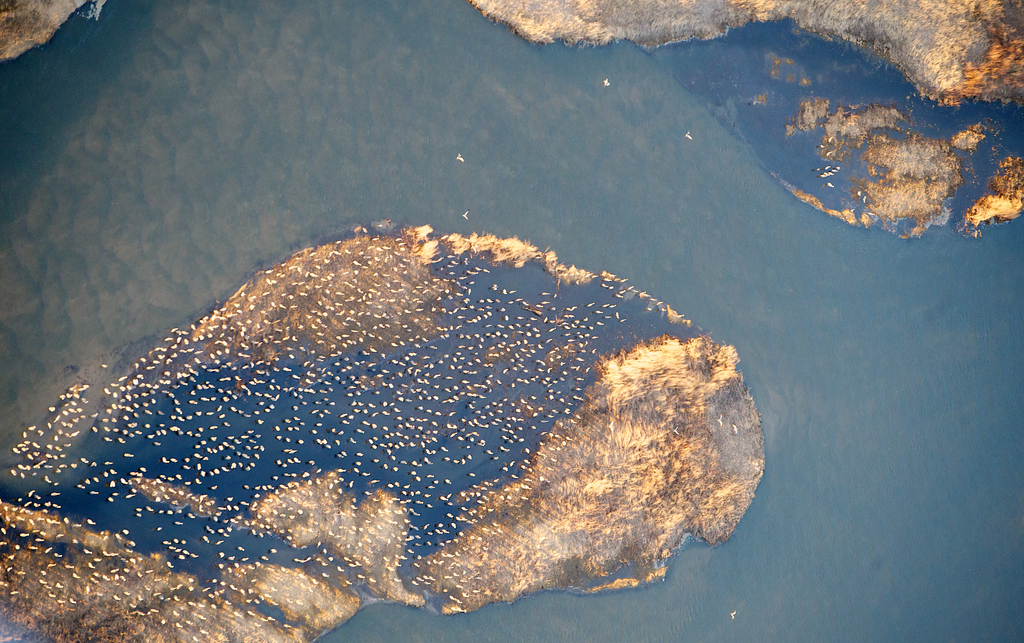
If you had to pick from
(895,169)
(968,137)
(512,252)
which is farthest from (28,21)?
(968,137)

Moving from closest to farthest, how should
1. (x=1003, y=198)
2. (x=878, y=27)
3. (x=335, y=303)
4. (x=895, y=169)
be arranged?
(x=335, y=303) < (x=878, y=27) < (x=895, y=169) < (x=1003, y=198)

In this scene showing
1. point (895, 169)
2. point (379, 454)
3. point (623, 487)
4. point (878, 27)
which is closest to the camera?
point (379, 454)

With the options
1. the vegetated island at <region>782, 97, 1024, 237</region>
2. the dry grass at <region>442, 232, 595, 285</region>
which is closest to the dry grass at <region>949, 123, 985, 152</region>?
the vegetated island at <region>782, 97, 1024, 237</region>

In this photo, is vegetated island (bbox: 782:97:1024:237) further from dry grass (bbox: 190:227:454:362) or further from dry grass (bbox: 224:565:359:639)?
dry grass (bbox: 224:565:359:639)

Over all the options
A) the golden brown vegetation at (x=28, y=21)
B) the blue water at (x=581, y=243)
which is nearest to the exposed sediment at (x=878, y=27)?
the blue water at (x=581, y=243)

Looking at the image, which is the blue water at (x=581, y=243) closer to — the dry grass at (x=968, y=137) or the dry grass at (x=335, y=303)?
the dry grass at (x=335, y=303)

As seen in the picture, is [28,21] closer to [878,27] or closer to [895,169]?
[878,27]
